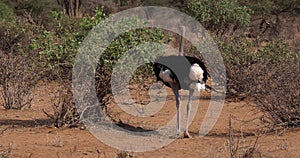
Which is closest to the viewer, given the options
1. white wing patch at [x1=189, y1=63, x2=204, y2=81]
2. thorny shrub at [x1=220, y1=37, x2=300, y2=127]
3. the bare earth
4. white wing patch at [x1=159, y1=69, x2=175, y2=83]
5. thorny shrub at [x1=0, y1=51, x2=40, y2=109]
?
the bare earth

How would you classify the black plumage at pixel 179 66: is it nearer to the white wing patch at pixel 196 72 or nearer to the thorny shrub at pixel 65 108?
the white wing patch at pixel 196 72

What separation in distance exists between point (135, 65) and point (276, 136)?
1.98 meters

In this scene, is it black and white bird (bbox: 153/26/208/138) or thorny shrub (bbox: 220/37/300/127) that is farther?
thorny shrub (bbox: 220/37/300/127)

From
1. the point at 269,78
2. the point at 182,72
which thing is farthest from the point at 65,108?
the point at 269,78

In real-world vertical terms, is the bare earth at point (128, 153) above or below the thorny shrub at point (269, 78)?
below

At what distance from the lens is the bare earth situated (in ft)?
21.3

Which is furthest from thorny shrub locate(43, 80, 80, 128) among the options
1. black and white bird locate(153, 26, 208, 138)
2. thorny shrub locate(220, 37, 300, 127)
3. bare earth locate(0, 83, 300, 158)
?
thorny shrub locate(220, 37, 300, 127)

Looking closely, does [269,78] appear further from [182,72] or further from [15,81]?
[15,81]

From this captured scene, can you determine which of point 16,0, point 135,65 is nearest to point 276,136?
point 135,65

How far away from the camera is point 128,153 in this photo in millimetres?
6297

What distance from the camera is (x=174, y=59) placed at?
24.8 ft

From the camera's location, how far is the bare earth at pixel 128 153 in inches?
256

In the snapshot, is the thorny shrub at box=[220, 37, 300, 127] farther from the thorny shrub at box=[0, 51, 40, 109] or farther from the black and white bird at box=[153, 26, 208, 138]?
the thorny shrub at box=[0, 51, 40, 109]

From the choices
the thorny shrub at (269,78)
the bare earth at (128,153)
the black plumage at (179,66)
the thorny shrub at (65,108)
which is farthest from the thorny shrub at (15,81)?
the thorny shrub at (269,78)
